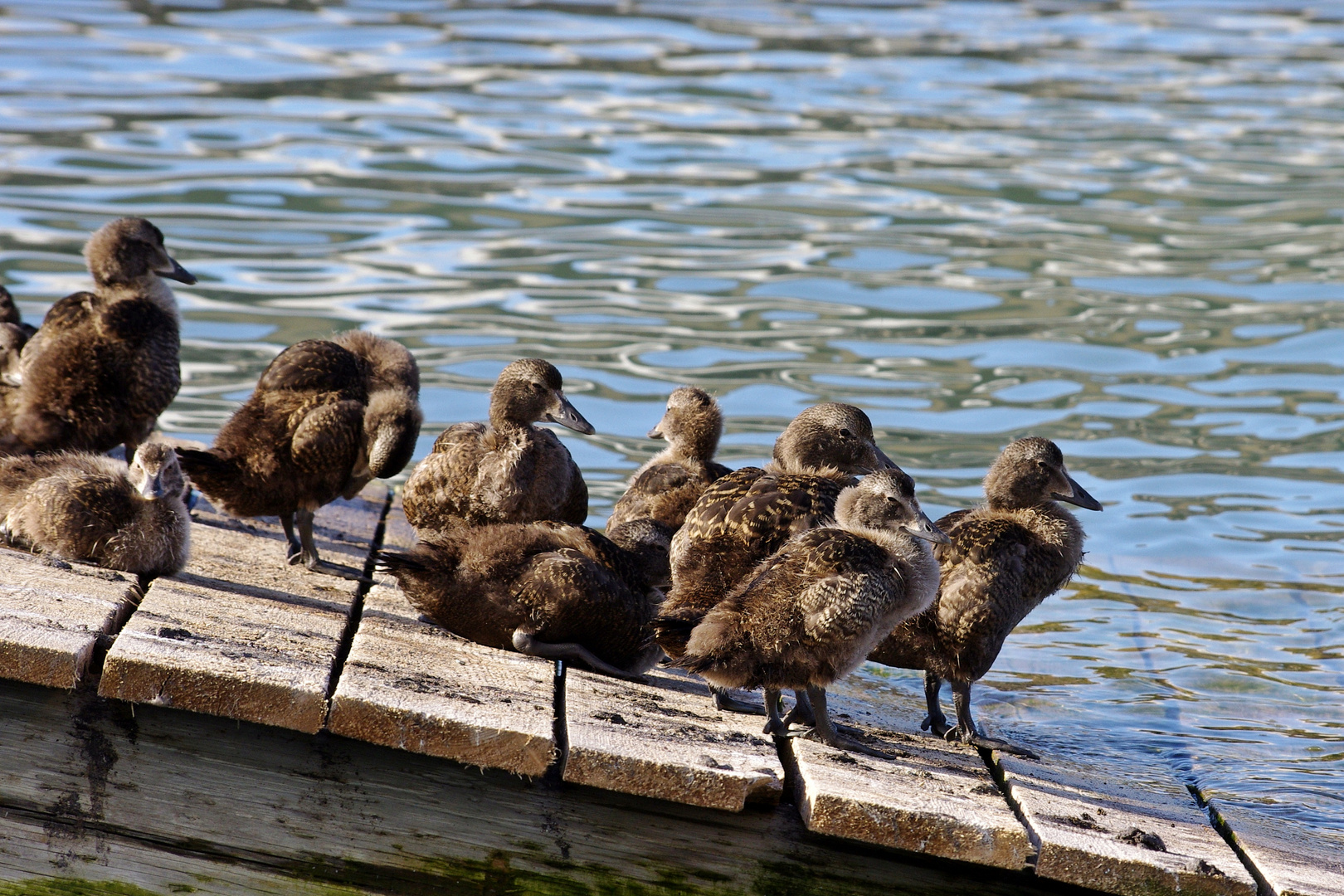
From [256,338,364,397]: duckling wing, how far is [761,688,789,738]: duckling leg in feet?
9.12

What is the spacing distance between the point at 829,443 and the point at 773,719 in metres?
2.04

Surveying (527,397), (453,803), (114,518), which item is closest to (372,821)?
(453,803)

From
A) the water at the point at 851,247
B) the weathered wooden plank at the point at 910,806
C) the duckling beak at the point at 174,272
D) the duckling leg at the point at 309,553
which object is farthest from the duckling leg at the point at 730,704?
the duckling beak at the point at 174,272

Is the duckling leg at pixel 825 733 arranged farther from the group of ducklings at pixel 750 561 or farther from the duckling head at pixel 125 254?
the duckling head at pixel 125 254

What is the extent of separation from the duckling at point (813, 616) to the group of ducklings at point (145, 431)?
209 centimetres

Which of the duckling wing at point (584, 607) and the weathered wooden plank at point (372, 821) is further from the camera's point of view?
the duckling wing at point (584, 607)

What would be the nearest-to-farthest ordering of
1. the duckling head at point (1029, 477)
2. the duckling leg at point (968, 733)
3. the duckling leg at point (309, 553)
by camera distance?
the duckling leg at point (968, 733)
the duckling head at point (1029, 477)
the duckling leg at point (309, 553)

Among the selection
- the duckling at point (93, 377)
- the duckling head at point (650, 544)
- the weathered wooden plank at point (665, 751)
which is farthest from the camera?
the duckling at point (93, 377)

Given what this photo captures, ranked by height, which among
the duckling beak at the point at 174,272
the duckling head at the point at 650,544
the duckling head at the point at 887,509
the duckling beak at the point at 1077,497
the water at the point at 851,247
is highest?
the duckling head at the point at 887,509

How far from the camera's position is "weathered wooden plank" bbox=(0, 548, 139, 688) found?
5.04 metres

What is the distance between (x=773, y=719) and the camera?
18.4 ft

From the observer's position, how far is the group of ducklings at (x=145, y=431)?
20.8 feet

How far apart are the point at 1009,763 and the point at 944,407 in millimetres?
6977

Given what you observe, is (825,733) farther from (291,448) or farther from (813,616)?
(291,448)
